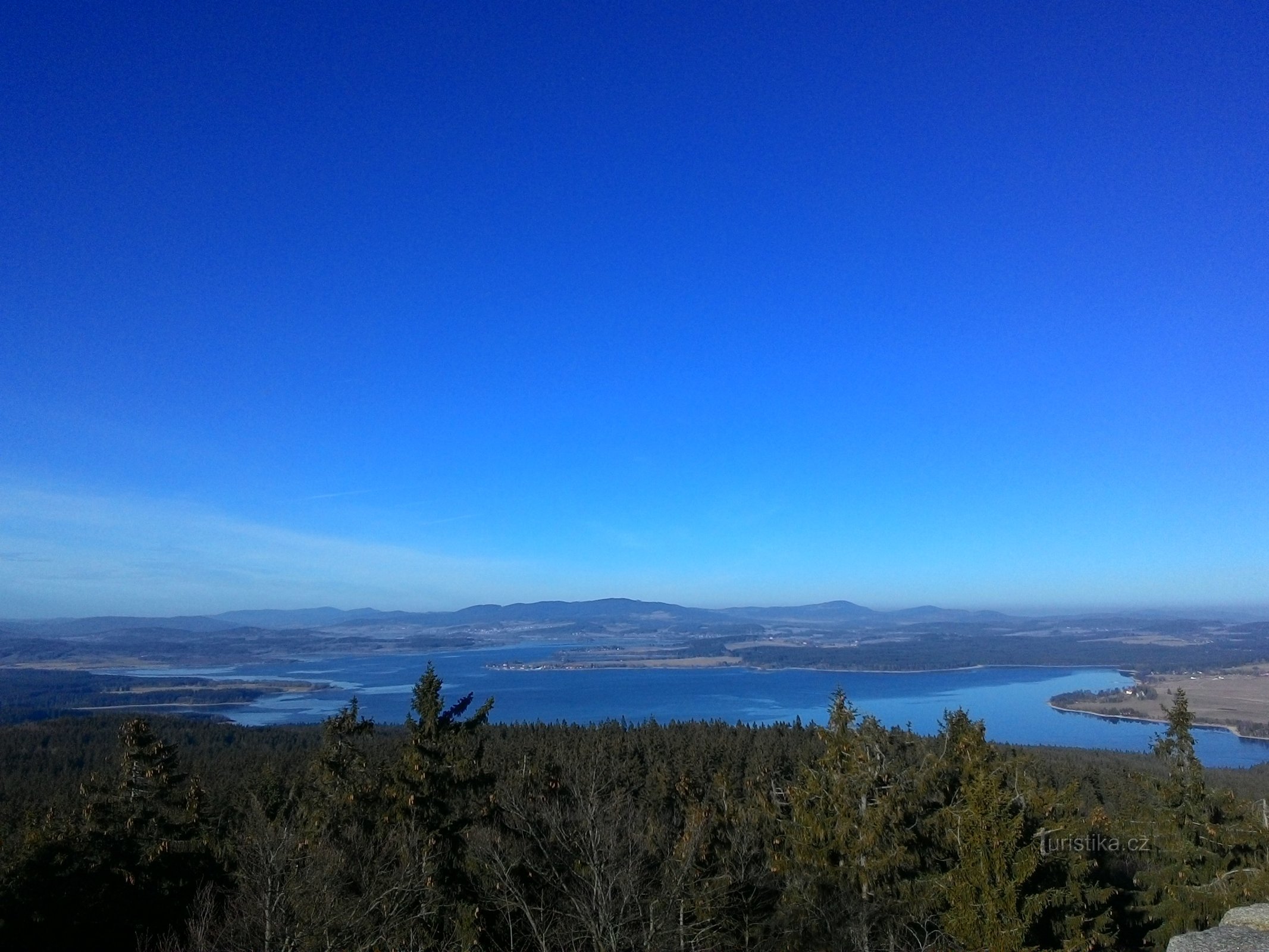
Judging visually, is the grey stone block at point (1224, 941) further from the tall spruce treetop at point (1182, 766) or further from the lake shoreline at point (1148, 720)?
the lake shoreline at point (1148, 720)

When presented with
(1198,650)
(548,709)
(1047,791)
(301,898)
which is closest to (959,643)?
(1198,650)

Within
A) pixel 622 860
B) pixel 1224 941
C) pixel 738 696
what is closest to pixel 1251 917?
pixel 1224 941

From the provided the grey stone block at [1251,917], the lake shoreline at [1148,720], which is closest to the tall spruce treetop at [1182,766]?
the grey stone block at [1251,917]

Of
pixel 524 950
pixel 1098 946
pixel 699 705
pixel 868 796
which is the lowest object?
pixel 699 705

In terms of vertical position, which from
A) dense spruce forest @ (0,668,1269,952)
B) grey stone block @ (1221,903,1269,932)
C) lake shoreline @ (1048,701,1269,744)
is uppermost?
grey stone block @ (1221,903,1269,932)

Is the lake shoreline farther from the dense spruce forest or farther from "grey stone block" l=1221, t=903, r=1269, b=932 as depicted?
"grey stone block" l=1221, t=903, r=1269, b=932

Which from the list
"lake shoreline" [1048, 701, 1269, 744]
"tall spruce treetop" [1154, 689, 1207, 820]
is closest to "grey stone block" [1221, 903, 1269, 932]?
"tall spruce treetop" [1154, 689, 1207, 820]

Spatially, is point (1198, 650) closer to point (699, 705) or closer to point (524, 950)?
point (699, 705)
